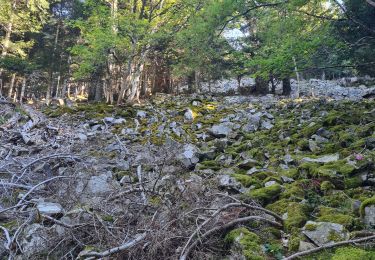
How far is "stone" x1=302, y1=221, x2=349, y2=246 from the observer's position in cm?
307

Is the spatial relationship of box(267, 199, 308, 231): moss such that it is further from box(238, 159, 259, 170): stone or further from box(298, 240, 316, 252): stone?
box(238, 159, 259, 170): stone

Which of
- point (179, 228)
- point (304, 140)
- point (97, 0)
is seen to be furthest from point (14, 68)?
point (179, 228)

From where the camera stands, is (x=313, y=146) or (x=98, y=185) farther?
(x=313, y=146)

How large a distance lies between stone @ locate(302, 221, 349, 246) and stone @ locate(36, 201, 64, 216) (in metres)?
2.84

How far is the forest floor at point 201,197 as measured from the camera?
3162 millimetres

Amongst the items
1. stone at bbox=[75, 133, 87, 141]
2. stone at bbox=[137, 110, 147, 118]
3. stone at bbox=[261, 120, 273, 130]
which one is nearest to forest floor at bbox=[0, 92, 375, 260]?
stone at bbox=[75, 133, 87, 141]

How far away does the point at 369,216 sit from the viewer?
10.9ft

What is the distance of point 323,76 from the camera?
37.0 m

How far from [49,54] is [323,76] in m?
28.8

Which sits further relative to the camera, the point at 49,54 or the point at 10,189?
the point at 49,54

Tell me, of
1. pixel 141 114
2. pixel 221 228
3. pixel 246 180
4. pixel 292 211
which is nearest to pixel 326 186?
→ pixel 292 211

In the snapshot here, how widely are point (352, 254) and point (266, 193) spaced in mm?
1667

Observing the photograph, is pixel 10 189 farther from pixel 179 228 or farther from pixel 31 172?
pixel 179 228

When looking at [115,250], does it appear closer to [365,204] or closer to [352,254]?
[352,254]
